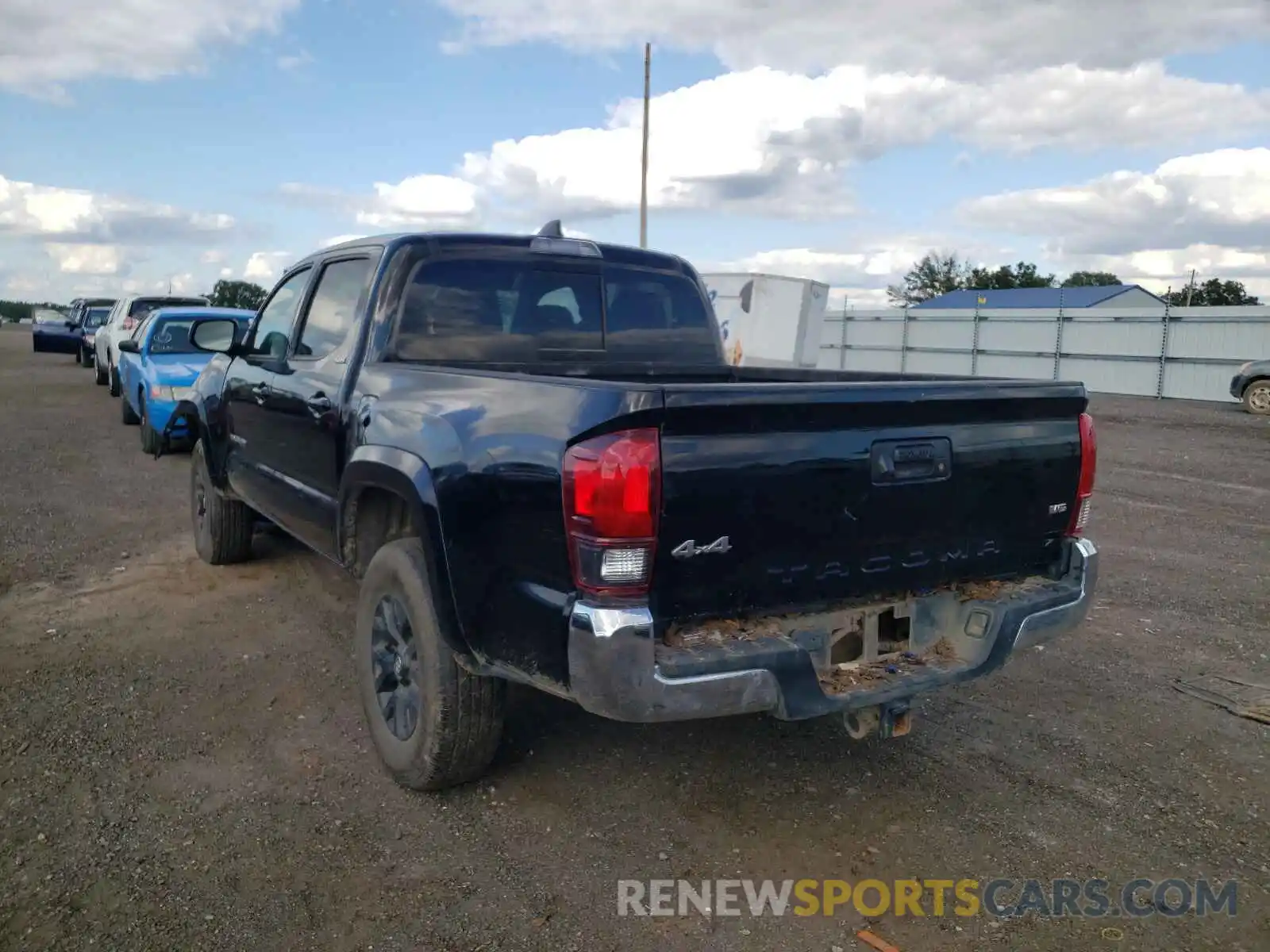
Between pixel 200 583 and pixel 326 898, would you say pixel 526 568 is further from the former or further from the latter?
pixel 200 583

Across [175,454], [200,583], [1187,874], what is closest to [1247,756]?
[1187,874]

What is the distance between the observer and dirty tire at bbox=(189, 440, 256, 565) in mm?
6352

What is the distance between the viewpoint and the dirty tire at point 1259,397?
18.2m

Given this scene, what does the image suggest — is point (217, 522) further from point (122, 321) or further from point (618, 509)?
point (122, 321)

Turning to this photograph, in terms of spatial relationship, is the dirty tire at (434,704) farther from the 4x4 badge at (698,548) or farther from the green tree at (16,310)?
the green tree at (16,310)

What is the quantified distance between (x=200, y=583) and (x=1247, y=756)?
5.72 m

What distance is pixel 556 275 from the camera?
15.0ft

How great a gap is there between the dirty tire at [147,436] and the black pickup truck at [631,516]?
7287 mm

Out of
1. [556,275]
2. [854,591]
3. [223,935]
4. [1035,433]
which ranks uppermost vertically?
[556,275]

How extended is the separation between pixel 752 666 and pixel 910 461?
0.89 metres

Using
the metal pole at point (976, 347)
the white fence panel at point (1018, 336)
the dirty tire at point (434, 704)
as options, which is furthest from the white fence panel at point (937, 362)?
the dirty tire at point (434, 704)

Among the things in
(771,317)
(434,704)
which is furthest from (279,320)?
(771,317)

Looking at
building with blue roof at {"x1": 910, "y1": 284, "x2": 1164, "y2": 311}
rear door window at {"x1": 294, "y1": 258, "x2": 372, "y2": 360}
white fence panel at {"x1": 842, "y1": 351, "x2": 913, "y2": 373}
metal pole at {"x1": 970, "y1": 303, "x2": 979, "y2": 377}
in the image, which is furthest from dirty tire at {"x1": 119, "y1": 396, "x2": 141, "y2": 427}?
building with blue roof at {"x1": 910, "y1": 284, "x2": 1164, "y2": 311}

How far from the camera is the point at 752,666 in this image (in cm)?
281
